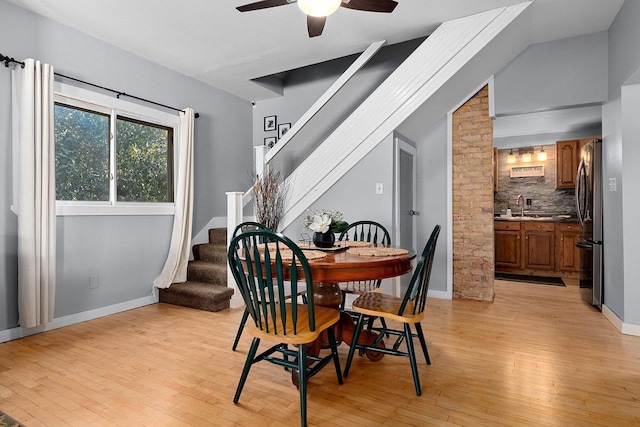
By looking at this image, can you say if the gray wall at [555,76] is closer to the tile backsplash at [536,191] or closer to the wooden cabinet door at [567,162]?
the wooden cabinet door at [567,162]

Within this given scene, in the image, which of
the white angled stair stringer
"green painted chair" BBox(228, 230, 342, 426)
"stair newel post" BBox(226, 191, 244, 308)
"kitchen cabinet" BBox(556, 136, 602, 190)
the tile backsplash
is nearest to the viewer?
"green painted chair" BBox(228, 230, 342, 426)

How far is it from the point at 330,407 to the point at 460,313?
2231 mm

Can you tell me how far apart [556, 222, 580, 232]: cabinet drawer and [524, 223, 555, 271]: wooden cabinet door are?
3.6 inches

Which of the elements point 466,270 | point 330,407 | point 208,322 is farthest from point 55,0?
point 466,270

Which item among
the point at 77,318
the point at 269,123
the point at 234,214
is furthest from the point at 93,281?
the point at 269,123

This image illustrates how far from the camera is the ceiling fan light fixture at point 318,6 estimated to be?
2090 millimetres

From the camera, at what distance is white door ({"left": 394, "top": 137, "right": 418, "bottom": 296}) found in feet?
12.3

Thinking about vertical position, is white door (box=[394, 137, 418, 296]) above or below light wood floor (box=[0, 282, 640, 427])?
above

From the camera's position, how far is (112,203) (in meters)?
3.73

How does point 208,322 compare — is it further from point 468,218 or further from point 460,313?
point 468,218

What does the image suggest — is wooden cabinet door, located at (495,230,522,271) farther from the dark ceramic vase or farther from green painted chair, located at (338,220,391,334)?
the dark ceramic vase

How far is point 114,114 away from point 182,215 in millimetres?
1261

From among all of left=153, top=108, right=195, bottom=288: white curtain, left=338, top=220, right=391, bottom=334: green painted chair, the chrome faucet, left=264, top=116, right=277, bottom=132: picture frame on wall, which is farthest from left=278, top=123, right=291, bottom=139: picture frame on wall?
the chrome faucet

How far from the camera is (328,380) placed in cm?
221
